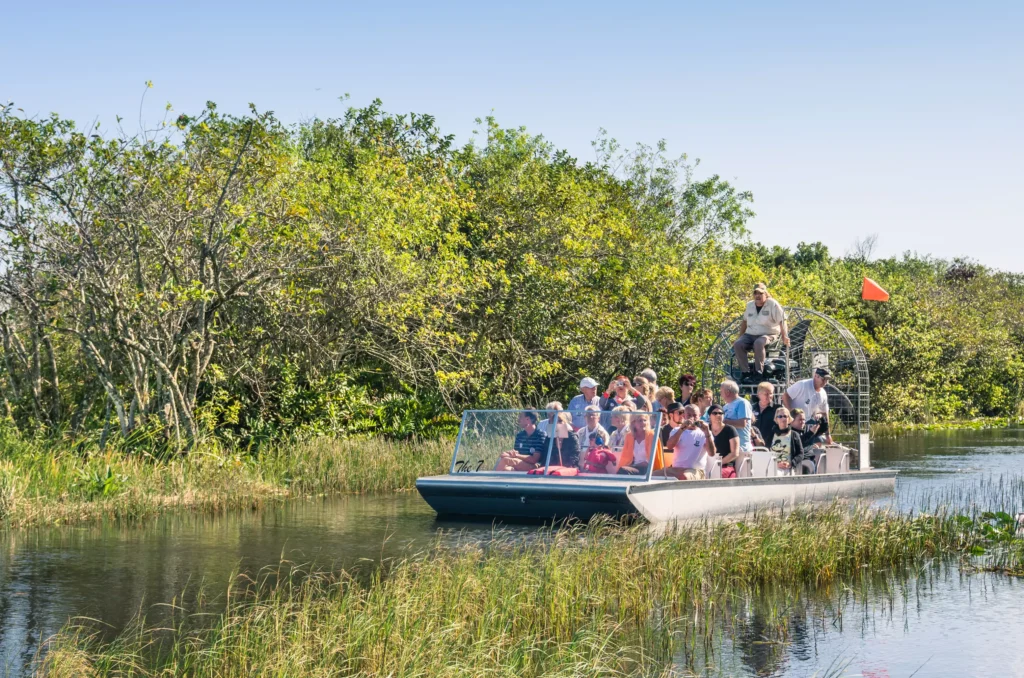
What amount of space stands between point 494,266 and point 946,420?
1107 inches

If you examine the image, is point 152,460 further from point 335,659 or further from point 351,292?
point 335,659

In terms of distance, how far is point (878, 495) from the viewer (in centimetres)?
1970

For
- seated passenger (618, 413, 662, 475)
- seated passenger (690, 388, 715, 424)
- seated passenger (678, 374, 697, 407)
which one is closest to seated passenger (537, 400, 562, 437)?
seated passenger (618, 413, 662, 475)

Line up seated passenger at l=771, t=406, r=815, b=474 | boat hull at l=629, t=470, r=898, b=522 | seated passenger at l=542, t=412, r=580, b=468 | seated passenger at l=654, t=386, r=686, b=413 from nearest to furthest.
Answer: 1. boat hull at l=629, t=470, r=898, b=522
2. seated passenger at l=542, t=412, r=580, b=468
3. seated passenger at l=654, t=386, r=686, b=413
4. seated passenger at l=771, t=406, r=815, b=474

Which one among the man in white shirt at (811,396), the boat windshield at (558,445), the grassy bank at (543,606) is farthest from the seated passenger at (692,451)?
the man in white shirt at (811,396)

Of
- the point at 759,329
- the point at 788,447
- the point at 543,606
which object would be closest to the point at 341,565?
the point at 543,606

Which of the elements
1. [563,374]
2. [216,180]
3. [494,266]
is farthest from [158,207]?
[563,374]

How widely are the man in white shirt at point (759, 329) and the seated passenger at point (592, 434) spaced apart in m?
4.93

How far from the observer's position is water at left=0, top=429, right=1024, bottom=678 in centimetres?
924

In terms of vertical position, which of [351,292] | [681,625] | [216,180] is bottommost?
[681,625]

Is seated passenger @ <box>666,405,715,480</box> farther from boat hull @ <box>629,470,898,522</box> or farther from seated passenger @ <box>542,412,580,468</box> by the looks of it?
seated passenger @ <box>542,412,580,468</box>

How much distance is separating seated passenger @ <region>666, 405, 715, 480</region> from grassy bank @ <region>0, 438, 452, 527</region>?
6649 millimetres

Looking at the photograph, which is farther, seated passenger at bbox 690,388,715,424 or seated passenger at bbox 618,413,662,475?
seated passenger at bbox 690,388,715,424

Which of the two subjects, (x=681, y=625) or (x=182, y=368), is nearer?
(x=681, y=625)
